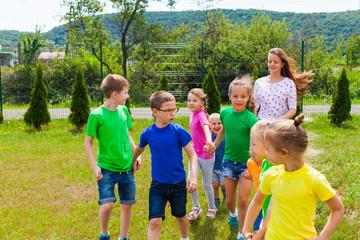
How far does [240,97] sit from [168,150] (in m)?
1.09

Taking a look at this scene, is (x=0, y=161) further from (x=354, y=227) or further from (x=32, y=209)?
(x=354, y=227)

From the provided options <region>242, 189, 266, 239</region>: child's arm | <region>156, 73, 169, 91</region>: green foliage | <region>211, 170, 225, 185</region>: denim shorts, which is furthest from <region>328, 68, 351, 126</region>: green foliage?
<region>242, 189, 266, 239</region>: child's arm

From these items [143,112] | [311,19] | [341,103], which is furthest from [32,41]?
[311,19]

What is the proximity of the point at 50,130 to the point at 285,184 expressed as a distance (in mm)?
10459

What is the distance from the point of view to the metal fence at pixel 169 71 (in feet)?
43.6

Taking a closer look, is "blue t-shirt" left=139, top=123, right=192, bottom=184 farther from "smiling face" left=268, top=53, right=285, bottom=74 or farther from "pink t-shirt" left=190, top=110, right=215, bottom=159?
"smiling face" left=268, top=53, right=285, bottom=74

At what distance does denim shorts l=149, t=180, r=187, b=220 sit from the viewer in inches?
134

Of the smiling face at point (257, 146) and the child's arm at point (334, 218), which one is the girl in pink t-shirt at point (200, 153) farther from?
the child's arm at point (334, 218)

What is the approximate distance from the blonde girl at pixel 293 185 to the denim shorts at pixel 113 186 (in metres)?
1.93

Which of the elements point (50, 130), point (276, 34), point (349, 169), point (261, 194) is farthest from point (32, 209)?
point (276, 34)

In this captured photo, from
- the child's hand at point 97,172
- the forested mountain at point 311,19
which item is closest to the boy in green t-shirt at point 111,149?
the child's hand at point 97,172

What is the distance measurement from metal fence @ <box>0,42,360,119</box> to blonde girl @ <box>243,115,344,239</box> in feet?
35.4

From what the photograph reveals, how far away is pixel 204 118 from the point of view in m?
4.60

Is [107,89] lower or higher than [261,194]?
higher
